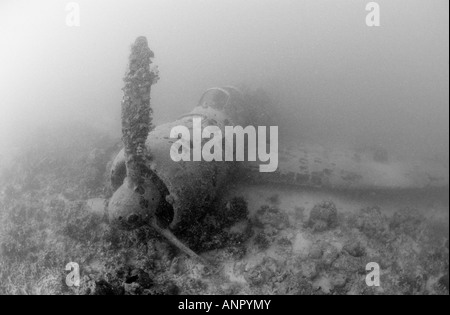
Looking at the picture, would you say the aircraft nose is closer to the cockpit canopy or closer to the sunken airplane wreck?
the sunken airplane wreck

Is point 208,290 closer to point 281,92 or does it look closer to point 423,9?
point 281,92

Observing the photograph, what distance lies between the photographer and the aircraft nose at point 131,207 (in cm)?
639

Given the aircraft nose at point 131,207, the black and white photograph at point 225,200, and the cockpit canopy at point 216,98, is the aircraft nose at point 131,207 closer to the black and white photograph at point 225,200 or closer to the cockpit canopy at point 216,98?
the black and white photograph at point 225,200

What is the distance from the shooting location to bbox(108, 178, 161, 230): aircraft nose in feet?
21.0

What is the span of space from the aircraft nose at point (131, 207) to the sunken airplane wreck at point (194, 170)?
0.02 m

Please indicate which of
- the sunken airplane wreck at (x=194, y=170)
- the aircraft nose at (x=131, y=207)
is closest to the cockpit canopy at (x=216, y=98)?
the sunken airplane wreck at (x=194, y=170)

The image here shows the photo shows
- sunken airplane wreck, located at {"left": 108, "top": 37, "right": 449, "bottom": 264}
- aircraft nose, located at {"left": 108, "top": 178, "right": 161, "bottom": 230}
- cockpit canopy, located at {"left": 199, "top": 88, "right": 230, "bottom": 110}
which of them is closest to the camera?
sunken airplane wreck, located at {"left": 108, "top": 37, "right": 449, "bottom": 264}

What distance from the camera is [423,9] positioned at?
1321 inches

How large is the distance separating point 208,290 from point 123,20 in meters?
107

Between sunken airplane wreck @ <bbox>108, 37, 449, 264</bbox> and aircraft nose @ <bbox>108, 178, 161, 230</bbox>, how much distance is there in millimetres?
22

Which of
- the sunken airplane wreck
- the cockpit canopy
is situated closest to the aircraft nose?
the sunken airplane wreck

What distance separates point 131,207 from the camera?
20.9ft

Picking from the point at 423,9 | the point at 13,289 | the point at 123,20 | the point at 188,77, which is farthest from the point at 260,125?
the point at 123,20

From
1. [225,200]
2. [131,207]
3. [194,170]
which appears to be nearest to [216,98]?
[225,200]
